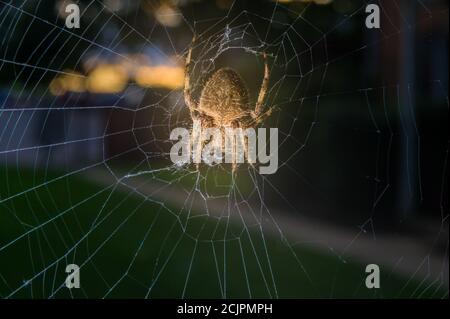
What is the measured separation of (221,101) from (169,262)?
1.92 meters

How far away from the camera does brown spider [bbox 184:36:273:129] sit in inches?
103

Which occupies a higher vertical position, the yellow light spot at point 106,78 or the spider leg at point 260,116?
the yellow light spot at point 106,78

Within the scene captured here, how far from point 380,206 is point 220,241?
1348 mm

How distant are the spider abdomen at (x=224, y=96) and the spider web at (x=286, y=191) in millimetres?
483

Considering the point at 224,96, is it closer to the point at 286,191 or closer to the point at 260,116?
the point at 260,116

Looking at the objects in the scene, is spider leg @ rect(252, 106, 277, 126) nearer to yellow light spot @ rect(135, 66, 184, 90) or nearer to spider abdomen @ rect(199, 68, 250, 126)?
spider abdomen @ rect(199, 68, 250, 126)

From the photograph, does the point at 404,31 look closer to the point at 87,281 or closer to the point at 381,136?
the point at 381,136

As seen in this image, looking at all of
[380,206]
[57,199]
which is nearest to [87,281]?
[380,206]

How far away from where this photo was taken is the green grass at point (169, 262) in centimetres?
347

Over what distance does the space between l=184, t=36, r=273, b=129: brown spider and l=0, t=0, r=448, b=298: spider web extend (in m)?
0.44

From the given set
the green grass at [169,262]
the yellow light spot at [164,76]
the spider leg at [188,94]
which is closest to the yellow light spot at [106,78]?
the green grass at [169,262]

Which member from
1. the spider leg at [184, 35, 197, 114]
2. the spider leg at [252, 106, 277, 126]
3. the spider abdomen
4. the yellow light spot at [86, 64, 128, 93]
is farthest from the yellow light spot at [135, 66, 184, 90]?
the yellow light spot at [86, 64, 128, 93]

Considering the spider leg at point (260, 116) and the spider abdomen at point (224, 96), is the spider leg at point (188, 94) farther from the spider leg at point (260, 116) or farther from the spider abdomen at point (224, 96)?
the spider leg at point (260, 116)
